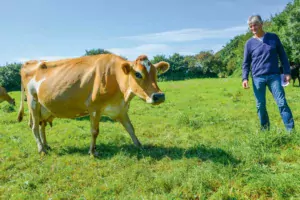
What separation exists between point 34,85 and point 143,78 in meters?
3.22

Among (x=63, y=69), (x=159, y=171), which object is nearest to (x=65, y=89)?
(x=63, y=69)

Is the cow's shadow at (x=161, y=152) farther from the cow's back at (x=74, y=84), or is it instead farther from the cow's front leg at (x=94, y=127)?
the cow's back at (x=74, y=84)

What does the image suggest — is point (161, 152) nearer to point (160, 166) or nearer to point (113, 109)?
point (160, 166)

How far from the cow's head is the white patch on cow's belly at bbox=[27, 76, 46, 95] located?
102 inches

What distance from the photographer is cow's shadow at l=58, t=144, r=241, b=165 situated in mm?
5422

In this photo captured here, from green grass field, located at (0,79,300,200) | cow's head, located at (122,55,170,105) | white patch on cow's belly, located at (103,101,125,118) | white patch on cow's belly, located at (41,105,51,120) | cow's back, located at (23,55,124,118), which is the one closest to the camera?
green grass field, located at (0,79,300,200)

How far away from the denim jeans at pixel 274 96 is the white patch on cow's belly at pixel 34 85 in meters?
5.17

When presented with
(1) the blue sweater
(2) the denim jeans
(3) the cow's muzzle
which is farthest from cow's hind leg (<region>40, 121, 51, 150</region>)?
(1) the blue sweater

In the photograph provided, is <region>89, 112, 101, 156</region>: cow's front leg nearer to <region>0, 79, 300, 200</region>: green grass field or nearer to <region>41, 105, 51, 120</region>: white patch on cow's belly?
<region>0, 79, 300, 200</region>: green grass field

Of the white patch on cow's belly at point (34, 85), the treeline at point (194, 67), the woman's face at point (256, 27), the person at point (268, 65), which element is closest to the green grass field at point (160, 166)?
the person at point (268, 65)

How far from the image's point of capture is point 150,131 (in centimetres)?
855

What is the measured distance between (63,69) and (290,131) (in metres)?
5.33

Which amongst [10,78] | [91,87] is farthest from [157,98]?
[10,78]

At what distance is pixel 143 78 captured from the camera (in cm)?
558
